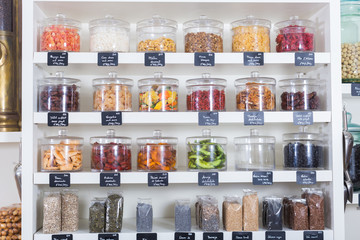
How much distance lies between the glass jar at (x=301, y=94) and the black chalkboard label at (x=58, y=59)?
1053mm

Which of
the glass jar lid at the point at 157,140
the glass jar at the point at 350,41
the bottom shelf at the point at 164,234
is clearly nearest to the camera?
the bottom shelf at the point at 164,234

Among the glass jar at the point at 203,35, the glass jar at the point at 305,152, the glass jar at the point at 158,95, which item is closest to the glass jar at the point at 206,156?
the glass jar at the point at 158,95

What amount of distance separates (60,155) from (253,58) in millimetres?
1013

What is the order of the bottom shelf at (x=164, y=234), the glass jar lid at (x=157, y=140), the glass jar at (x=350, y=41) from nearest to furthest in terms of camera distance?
the bottom shelf at (x=164, y=234), the glass jar lid at (x=157, y=140), the glass jar at (x=350, y=41)

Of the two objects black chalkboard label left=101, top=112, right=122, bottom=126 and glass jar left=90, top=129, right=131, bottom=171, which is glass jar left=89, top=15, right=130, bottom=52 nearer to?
black chalkboard label left=101, top=112, right=122, bottom=126

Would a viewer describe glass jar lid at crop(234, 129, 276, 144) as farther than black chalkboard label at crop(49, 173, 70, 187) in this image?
Yes

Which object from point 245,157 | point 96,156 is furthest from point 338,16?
point 96,156

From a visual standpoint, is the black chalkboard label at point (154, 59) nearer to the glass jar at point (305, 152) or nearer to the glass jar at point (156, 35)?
the glass jar at point (156, 35)

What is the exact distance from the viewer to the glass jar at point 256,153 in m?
1.88

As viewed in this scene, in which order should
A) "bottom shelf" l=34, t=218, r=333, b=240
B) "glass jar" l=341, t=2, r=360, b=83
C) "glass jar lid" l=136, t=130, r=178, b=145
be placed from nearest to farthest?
"bottom shelf" l=34, t=218, r=333, b=240, "glass jar lid" l=136, t=130, r=178, b=145, "glass jar" l=341, t=2, r=360, b=83

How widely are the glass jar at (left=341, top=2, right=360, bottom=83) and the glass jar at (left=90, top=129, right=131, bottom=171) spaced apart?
1168 millimetres

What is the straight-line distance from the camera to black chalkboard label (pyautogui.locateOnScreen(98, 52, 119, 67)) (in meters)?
1.80

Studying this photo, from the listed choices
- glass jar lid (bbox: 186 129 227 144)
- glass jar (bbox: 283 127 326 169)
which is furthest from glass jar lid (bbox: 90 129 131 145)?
glass jar (bbox: 283 127 326 169)

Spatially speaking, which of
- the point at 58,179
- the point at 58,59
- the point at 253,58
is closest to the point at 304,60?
the point at 253,58
